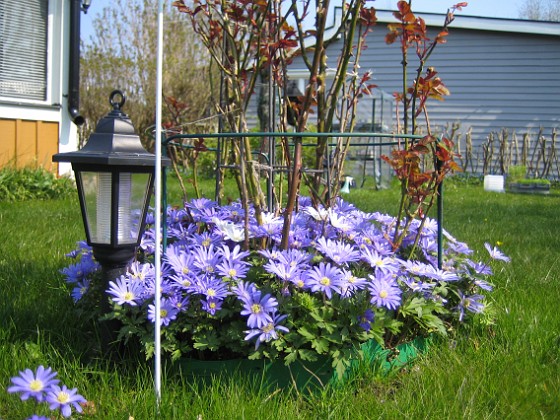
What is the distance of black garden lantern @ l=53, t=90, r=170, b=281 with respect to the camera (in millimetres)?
1755

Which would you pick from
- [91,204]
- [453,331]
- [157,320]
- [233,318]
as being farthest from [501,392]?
[91,204]

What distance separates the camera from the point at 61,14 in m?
7.23

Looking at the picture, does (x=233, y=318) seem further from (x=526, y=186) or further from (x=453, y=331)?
(x=526, y=186)

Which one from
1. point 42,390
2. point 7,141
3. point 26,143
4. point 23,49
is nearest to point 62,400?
point 42,390

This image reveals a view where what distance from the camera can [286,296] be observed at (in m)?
1.78

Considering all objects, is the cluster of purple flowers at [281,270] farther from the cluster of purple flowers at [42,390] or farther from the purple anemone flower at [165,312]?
the cluster of purple flowers at [42,390]

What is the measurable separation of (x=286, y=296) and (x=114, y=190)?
55 centimetres

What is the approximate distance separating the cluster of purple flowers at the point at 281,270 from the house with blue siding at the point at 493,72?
1257 centimetres

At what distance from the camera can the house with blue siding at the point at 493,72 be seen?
14500mm

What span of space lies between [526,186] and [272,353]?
1033cm

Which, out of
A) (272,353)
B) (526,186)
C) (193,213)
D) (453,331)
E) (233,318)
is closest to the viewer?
(272,353)

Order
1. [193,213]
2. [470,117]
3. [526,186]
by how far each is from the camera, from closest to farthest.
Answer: [193,213], [526,186], [470,117]

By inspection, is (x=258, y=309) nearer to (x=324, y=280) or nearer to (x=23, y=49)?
(x=324, y=280)

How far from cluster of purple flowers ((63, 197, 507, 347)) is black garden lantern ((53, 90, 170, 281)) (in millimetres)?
97
